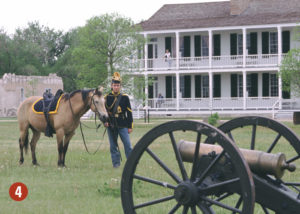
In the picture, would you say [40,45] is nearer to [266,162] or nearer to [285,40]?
[285,40]

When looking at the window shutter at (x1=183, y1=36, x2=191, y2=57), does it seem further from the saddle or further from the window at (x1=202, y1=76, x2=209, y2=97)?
the saddle

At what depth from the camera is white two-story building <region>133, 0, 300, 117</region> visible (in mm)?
40375

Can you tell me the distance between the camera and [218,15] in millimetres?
44688

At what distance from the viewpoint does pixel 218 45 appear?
43.2 m

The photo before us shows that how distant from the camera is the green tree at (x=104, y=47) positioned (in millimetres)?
33562

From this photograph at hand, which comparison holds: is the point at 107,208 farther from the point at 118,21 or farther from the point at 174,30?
the point at 174,30

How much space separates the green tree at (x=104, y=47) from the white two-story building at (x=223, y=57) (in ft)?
15.5

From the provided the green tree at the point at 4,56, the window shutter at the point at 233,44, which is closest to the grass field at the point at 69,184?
the window shutter at the point at 233,44

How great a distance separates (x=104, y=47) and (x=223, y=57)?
36.1 feet

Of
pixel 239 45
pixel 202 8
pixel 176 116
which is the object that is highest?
pixel 202 8

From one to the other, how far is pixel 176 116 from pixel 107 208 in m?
36.2

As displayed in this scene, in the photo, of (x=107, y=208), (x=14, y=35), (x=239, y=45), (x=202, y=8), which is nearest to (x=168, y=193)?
(x=107, y=208)

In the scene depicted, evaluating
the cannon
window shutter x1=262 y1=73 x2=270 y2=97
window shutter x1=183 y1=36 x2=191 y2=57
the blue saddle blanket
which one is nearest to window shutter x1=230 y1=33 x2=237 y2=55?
window shutter x1=262 y1=73 x2=270 y2=97

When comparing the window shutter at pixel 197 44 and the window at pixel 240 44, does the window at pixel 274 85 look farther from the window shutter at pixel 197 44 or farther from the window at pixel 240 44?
the window shutter at pixel 197 44
